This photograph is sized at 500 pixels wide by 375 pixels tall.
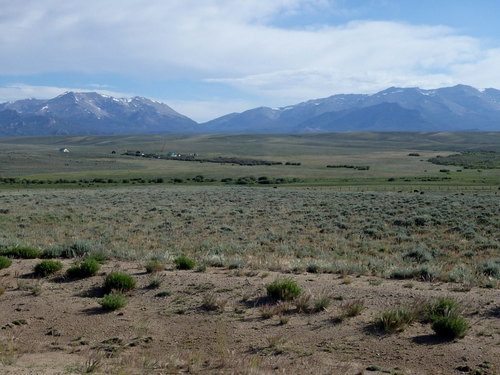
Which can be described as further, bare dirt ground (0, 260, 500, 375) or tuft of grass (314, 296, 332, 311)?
tuft of grass (314, 296, 332, 311)

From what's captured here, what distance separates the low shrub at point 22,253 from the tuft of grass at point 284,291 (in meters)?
7.30

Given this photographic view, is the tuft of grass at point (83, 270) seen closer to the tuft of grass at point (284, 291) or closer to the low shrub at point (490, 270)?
the tuft of grass at point (284, 291)

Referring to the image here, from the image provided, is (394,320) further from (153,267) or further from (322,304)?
(153,267)

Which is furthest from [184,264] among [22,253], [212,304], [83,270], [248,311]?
[22,253]

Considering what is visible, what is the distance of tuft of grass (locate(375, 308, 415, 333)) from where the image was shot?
7918mm

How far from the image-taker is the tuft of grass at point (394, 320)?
26.0ft

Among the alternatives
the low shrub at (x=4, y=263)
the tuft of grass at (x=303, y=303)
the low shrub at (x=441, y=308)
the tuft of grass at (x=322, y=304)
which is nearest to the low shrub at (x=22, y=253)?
the low shrub at (x=4, y=263)

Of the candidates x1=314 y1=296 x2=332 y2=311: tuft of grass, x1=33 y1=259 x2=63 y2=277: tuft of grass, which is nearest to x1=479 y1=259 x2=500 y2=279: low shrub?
x1=314 y1=296 x2=332 y2=311: tuft of grass

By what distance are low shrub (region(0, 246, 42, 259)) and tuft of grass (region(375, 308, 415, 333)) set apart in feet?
31.4

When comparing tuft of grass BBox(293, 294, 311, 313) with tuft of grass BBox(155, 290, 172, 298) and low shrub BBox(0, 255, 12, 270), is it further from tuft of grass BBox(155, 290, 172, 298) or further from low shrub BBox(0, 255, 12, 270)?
low shrub BBox(0, 255, 12, 270)

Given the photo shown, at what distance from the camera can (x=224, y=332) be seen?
8117mm

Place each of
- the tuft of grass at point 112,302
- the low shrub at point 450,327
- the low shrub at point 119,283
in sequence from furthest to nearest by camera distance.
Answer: the low shrub at point 119,283, the tuft of grass at point 112,302, the low shrub at point 450,327

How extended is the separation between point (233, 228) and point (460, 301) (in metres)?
15.0

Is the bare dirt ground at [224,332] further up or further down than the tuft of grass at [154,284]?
further down
